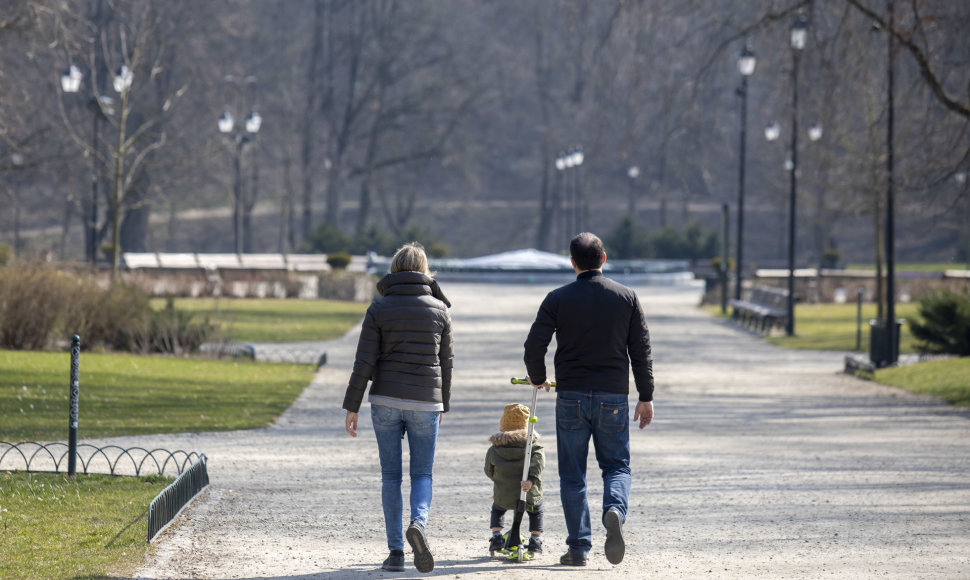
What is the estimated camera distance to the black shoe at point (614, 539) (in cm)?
622

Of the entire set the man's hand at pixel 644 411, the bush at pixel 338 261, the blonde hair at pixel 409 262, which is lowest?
the man's hand at pixel 644 411

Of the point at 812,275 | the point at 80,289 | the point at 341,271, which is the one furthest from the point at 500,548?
the point at 812,275

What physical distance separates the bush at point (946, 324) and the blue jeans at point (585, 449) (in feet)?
49.6

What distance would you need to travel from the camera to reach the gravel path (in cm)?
672

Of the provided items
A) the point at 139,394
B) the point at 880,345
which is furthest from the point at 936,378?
the point at 139,394

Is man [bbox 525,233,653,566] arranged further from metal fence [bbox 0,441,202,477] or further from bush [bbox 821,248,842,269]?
bush [bbox 821,248,842,269]

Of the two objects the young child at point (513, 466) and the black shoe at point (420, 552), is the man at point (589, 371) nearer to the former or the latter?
the young child at point (513, 466)

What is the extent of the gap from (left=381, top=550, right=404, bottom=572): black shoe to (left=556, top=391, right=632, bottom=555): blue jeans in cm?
91

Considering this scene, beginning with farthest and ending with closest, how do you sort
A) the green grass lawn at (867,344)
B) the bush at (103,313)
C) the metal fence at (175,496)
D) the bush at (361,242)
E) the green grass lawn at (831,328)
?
the bush at (361,242) < the green grass lawn at (831,328) < the bush at (103,313) < the green grass lawn at (867,344) < the metal fence at (175,496)

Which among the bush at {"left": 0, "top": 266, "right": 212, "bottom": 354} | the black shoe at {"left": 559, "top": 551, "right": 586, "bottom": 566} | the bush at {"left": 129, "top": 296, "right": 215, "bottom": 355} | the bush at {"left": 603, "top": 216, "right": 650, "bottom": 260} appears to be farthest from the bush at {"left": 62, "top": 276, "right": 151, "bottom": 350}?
the bush at {"left": 603, "top": 216, "right": 650, "bottom": 260}

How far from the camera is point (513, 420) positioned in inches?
267

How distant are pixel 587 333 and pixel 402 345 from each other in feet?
3.19

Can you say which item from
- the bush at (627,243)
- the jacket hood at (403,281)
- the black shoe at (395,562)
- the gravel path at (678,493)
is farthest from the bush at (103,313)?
the bush at (627,243)

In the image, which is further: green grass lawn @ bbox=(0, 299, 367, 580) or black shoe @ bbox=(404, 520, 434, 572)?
green grass lawn @ bbox=(0, 299, 367, 580)
